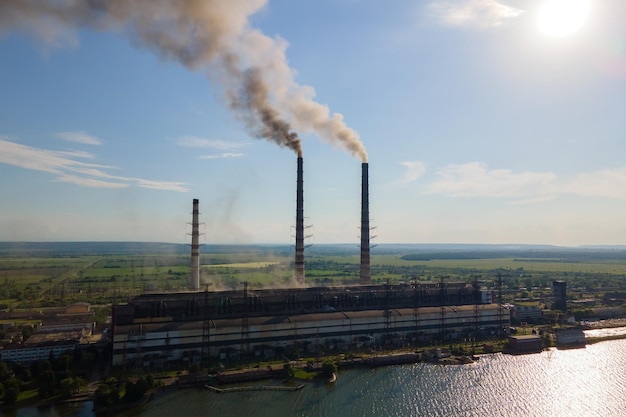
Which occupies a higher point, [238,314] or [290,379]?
[238,314]

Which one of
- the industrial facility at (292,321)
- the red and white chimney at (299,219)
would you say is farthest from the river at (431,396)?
the red and white chimney at (299,219)

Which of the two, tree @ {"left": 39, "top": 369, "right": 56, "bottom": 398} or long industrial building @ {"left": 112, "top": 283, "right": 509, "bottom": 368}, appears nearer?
tree @ {"left": 39, "top": 369, "right": 56, "bottom": 398}

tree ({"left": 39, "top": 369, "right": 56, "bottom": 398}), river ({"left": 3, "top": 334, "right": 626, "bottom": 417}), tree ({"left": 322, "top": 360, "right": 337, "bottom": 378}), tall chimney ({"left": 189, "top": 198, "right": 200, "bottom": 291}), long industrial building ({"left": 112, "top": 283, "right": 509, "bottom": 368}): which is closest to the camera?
river ({"left": 3, "top": 334, "right": 626, "bottom": 417})

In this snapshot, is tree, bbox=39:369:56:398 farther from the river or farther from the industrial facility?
the industrial facility

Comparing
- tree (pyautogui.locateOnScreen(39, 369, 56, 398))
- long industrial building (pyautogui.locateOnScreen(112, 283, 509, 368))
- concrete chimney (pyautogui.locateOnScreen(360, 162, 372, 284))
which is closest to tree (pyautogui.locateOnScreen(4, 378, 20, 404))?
tree (pyautogui.locateOnScreen(39, 369, 56, 398))

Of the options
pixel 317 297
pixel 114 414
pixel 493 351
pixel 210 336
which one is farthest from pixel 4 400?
pixel 493 351

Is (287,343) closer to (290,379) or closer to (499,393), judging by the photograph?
(290,379)
